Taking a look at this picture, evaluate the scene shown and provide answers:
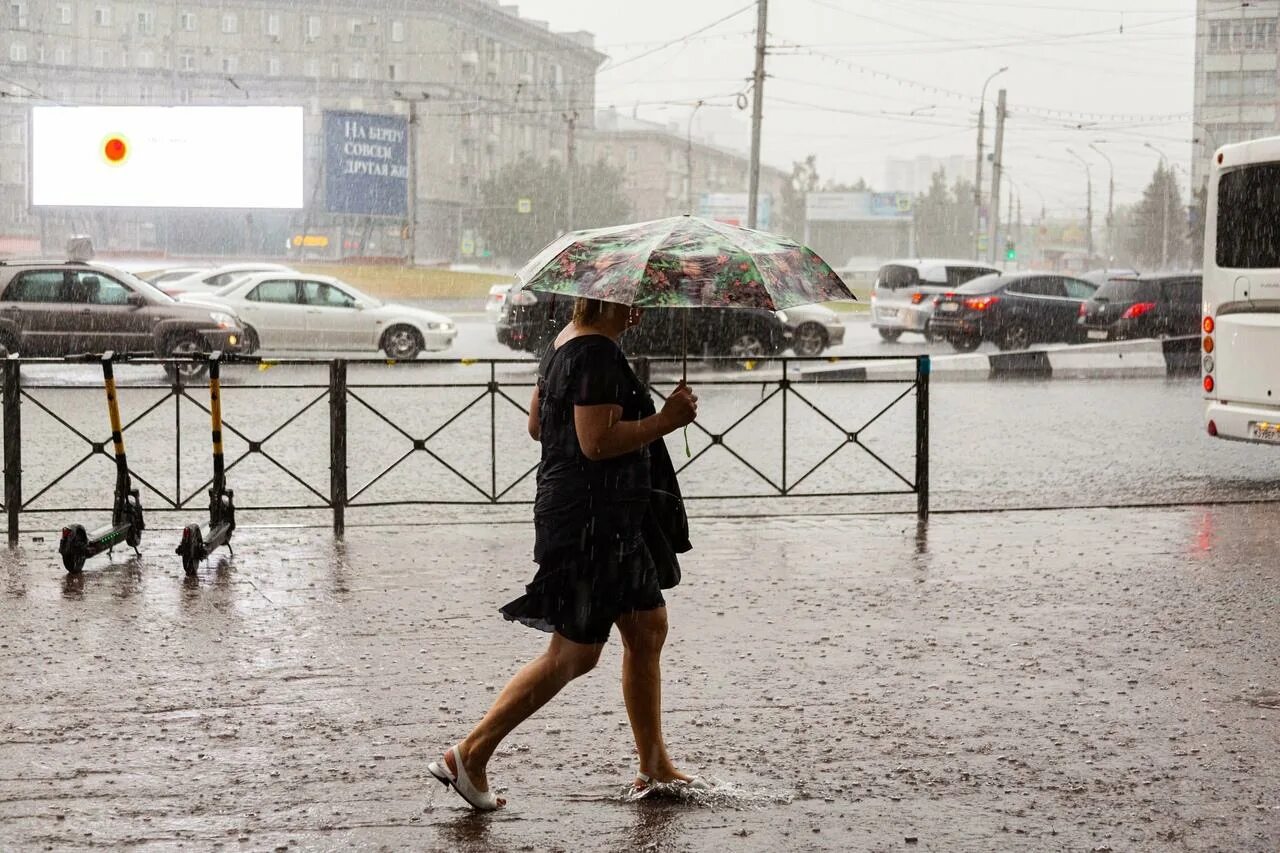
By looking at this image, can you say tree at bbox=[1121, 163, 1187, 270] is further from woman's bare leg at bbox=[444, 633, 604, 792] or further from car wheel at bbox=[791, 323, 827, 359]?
woman's bare leg at bbox=[444, 633, 604, 792]

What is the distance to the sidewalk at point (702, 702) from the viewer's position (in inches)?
172

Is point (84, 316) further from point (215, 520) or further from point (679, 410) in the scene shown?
point (679, 410)

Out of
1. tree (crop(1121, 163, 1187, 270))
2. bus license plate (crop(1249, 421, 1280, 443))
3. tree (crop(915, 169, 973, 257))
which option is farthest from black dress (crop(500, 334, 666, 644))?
tree (crop(915, 169, 973, 257))

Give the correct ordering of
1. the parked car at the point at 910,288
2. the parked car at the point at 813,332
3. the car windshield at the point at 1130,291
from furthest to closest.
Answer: the parked car at the point at 910,288, the car windshield at the point at 1130,291, the parked car at the point at 813,332

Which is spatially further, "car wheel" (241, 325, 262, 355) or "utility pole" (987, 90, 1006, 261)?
"utility pole" (987, 90, 1006, 261)

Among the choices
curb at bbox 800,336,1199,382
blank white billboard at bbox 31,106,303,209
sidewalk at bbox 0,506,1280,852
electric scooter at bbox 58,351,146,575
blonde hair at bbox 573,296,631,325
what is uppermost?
blank white billboard at bbox 31,106,303,209

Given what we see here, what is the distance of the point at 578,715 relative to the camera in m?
5.49

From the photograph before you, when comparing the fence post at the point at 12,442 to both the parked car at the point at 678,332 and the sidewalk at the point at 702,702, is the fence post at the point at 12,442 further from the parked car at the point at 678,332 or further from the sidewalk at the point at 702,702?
the parked car at the point at 678,332

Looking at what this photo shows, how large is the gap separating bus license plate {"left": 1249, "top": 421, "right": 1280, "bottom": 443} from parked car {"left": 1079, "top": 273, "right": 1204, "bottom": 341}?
14.6 m

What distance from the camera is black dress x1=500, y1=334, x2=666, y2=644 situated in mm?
4363

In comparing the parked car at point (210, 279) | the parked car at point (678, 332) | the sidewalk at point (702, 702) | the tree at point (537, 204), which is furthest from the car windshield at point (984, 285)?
the tree at point (537, 204)

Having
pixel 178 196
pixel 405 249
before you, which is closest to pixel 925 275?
pixel 178 196

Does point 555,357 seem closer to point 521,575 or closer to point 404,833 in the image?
point 404,833

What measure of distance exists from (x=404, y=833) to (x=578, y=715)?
1.27 meters
